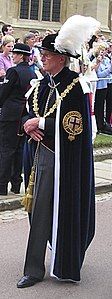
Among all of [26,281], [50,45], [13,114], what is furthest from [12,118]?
[26,281]

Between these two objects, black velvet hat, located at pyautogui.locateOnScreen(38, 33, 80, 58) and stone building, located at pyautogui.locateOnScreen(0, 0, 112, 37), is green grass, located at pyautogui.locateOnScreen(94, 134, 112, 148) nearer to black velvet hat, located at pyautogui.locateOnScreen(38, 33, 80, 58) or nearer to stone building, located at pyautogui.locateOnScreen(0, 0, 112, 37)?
black velvet hat, located at pyautogui.locateOnScreen(38, 33, 80, 58)

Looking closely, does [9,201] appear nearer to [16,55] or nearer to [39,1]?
[16,55]

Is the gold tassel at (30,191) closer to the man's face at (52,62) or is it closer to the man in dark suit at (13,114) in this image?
the man's face at (52,62)

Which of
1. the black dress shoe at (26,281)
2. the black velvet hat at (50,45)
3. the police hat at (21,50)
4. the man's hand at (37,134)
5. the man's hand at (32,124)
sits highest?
the black velvet hat at (50,45)

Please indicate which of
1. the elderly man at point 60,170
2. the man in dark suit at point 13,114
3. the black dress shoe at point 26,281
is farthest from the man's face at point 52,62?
the man in dark suit at point 13,114

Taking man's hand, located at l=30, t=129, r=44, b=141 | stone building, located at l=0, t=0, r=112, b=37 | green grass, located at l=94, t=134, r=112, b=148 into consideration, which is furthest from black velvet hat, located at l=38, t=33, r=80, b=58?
stone building, located at l=0, t=0, r=112, b=37

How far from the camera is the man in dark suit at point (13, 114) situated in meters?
7.84

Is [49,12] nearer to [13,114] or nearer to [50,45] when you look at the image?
[13,114]

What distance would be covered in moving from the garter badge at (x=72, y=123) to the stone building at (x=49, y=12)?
69.1 feet

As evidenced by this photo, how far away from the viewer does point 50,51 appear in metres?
5.24

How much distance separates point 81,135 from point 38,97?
19.1 inches

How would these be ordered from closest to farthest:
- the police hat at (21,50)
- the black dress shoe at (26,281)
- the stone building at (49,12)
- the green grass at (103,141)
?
the black dress shoe at (26,281)
the police hat at (21,50)
the green grass at (103,141)
the stone building at (49,12)

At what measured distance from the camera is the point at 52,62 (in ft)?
17.3

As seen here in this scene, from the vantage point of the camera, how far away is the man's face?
526 cm
